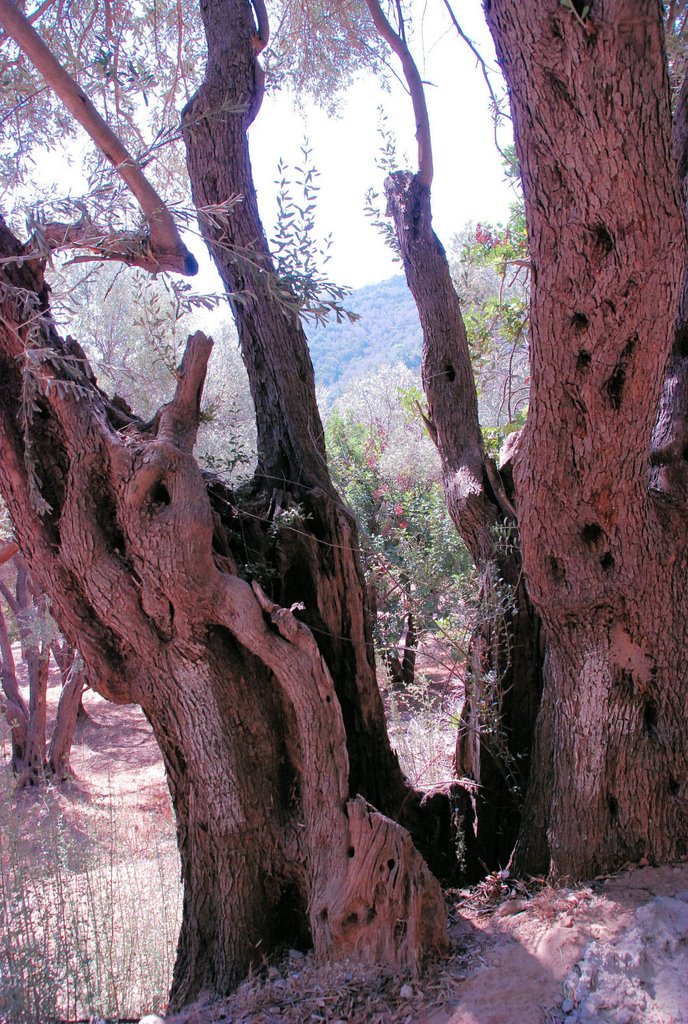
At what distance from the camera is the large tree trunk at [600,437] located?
112 inches

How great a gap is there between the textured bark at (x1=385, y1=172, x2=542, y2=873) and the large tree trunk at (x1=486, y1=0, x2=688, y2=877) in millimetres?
386

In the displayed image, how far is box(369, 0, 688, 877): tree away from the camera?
284 cm

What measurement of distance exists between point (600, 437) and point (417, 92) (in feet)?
10.1

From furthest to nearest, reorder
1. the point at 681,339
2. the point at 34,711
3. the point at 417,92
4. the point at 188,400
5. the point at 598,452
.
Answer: the point at 34,711 < the point at 417,92 < the point at 681,339 < the point at 188,400 < the point at 598,452

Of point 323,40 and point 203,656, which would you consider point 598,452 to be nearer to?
point 203,656

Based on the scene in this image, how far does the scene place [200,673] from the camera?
3883 millimetres

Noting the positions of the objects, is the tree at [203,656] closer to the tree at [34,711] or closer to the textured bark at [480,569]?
the textured bark at [480,569]

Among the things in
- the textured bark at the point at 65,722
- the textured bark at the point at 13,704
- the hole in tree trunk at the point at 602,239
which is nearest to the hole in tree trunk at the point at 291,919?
the hole in tree trunk at the point at 602,239

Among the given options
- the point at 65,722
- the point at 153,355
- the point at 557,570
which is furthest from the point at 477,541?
Result: the point at 65,722

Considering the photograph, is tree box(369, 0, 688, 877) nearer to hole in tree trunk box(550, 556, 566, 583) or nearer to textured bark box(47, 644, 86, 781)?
hole in tree trunk box(550, 556, 566, 583)

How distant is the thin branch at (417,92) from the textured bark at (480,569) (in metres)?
0.11

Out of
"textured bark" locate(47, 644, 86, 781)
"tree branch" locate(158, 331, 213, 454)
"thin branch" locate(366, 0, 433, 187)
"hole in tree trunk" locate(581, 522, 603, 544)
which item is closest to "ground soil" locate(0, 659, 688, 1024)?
"hole in tree trunk" locate(581, 522, 603, 544)

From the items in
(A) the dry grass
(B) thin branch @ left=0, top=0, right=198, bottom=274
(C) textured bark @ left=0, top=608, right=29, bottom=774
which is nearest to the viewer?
(B) thin branch @ left=0, top=0, right=198, bottom=274

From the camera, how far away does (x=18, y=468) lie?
3812 millimetres
